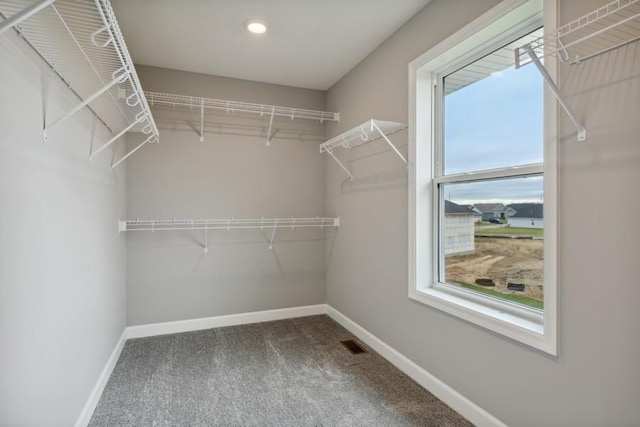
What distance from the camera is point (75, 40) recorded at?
1.32 m

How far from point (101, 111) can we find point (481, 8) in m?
2.27

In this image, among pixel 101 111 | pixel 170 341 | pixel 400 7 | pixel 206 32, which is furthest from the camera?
pixel 170 341

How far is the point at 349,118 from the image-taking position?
3197mm

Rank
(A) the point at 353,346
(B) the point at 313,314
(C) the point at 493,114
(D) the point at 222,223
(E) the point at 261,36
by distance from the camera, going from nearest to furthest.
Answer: (C) the point at 493,114
(E) the point at 261,36
(A) the point at 353,346
(D) the point at 222,223
(B) the point at 313,314

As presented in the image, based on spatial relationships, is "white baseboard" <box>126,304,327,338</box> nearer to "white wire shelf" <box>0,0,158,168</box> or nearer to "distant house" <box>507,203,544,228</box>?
"white wire shelf" <box>0,0,158,168</box>

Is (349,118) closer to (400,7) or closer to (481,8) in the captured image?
(400,7)

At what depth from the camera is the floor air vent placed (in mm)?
2729

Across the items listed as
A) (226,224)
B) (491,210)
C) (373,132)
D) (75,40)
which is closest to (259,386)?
(226,224)

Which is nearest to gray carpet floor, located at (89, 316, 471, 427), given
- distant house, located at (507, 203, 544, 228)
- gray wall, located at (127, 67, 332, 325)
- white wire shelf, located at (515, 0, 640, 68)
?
gray wall, located at (127, 67, 332, 325)

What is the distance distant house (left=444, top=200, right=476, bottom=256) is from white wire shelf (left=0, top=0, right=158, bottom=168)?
194cm

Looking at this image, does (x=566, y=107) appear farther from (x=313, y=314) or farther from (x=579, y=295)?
(x=313, y=314)

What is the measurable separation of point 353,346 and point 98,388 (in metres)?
1.82

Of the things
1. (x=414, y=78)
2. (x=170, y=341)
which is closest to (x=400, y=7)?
(x=414, y=78)

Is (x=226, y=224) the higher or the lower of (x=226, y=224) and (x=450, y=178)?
the lower
